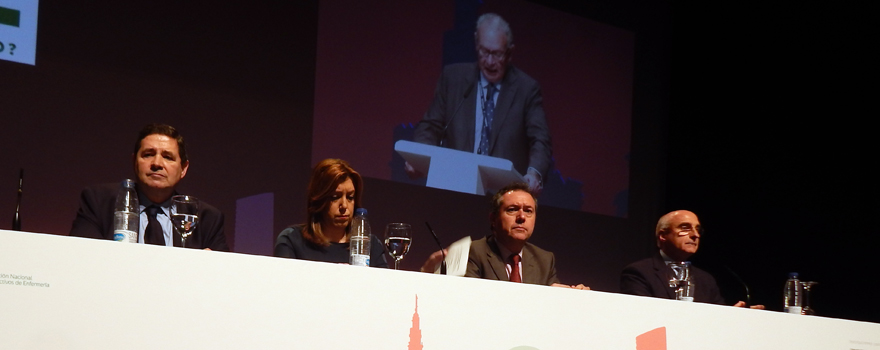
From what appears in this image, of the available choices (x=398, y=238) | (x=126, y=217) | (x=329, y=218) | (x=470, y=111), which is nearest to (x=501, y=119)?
(x=470, y=111)

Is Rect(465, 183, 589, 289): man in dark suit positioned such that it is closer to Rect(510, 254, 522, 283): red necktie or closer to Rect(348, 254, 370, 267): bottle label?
Rect(510, 254, 522, 283): red necktie

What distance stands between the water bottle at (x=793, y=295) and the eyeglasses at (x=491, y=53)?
2.40m

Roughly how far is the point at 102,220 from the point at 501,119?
8.93ft

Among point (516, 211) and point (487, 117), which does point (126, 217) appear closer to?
point (516, 211)

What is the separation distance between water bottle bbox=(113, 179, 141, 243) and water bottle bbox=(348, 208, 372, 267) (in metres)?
0.59

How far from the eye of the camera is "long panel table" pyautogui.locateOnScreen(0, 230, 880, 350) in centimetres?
169

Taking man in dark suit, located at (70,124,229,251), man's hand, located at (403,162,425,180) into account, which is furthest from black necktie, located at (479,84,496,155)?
man in dark suit, located at (70,124,229,251)

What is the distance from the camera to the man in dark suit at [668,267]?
3.41m

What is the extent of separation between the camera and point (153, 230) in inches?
104

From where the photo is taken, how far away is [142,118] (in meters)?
3.74

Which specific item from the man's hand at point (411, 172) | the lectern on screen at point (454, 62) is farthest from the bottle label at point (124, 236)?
the man's hand at point (411, 172)

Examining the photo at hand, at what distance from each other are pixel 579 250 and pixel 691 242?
137 centimetres

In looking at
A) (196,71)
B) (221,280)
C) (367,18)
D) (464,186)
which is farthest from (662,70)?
(221,280)

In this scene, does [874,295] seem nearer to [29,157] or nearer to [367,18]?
[367,18]
